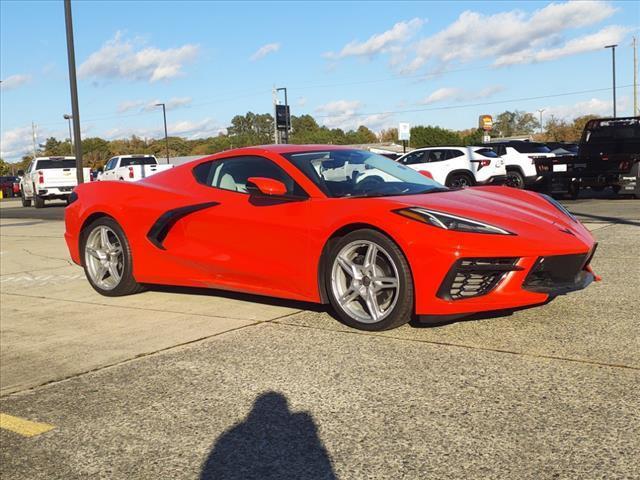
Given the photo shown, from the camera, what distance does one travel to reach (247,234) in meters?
5.06

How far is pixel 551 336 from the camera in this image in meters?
A: 4.15

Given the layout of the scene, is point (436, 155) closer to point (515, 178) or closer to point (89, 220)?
point (515, 178)

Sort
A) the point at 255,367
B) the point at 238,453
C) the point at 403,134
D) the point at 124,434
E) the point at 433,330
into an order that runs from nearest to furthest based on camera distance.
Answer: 1. the point at 238,453
2. the point at 124,434
3. the point at 255,367
4. the point at 433,330
5. the point at 403,134

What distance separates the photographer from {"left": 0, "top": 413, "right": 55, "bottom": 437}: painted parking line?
3115mm

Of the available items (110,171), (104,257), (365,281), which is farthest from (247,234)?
(110,171)

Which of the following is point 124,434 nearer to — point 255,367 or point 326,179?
point 255,367

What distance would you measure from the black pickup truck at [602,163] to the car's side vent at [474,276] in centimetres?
1347

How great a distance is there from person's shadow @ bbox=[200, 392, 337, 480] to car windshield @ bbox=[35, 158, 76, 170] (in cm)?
2370

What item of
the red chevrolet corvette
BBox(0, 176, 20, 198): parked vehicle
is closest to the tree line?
BBox(0, 176, 20, 198): parked vehicle

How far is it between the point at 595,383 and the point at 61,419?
2605mm

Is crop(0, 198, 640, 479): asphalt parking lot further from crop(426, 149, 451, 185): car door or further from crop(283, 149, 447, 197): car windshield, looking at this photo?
crop(426, 149, 451, 185): car door

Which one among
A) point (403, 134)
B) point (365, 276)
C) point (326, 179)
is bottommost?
point (365, 276)

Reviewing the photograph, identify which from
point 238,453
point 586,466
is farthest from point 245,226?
point 586,466

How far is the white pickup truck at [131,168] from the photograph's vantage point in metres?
23.7
